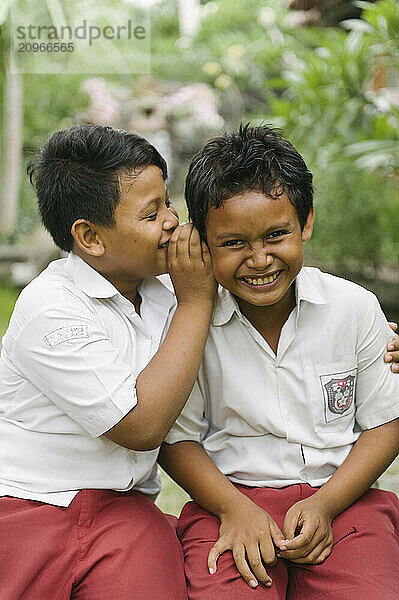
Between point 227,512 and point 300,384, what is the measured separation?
0.33m

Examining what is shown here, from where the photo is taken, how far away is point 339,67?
475cm

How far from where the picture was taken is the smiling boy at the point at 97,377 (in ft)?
4.99

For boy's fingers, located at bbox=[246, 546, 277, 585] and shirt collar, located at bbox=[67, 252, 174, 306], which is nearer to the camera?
boy's fingers, located at bbox=[246, 546, 277, 585]

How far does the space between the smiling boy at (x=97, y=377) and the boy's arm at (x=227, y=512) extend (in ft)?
0.23

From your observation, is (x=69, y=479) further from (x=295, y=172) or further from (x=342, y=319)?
(x=295, y=172)

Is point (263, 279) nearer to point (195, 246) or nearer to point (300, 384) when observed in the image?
point (195, 246)

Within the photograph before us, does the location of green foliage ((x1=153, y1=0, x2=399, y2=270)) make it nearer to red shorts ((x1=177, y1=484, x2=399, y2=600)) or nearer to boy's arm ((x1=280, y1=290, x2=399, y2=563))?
boy's arm ((x1=280, y1=290, x2=399, y2=563))

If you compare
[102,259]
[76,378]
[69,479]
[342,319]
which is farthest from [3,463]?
[342,319]

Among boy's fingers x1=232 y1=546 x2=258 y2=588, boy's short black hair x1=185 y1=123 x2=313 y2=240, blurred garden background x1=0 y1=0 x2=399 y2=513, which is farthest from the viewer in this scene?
blurred garden background x1=0 y1=0 x2=399 y2=513

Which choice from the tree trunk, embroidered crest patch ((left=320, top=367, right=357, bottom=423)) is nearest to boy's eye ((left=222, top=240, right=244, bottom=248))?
embroidered crest patch ((left=320, top=367, right=357, bottom=423))

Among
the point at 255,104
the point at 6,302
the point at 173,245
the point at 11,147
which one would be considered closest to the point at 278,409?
the point at 173,245

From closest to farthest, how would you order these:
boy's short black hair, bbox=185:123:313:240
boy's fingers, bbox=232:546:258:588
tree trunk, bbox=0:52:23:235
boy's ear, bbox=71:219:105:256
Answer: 1. boy's fingers, bbox=232:546:258:588
2. boy's short black hair, bbox=185:123:313:240
3. boy's ear, bbox=71:219:105:256
4. tree trunk, bbox=0:52:23:235

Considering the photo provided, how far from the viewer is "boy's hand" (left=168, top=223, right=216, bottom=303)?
1657 mm

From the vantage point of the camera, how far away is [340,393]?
1733 millimetres
